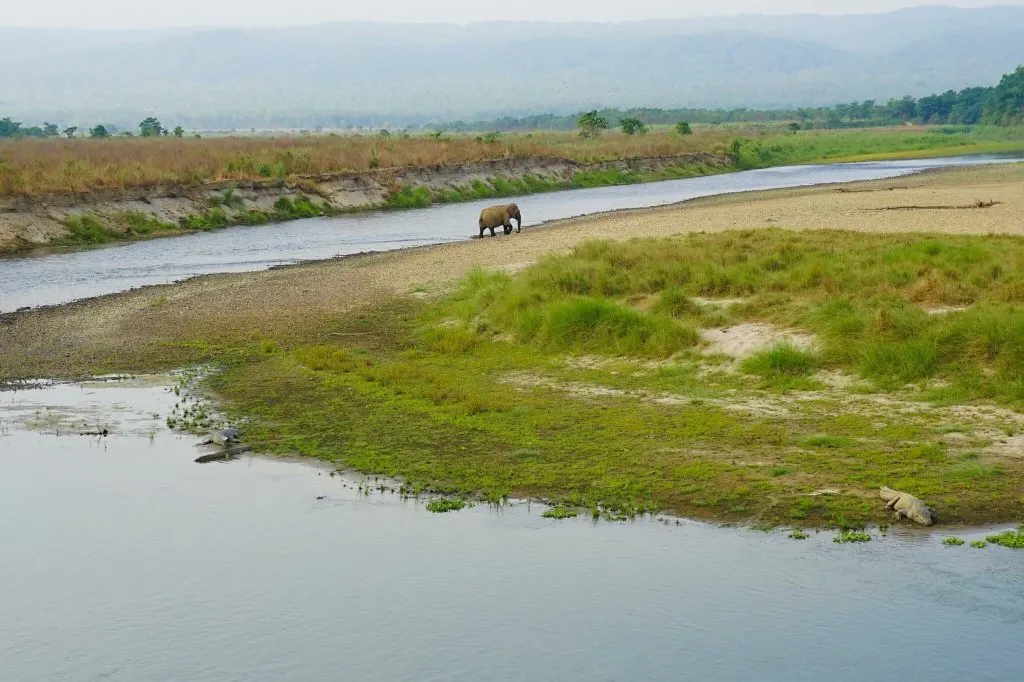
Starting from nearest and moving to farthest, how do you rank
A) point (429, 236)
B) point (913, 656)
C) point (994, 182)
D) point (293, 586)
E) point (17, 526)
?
point (913, 656)
point (293, 586)
point (17, 526)
point (429, 236)
point (994, 182)

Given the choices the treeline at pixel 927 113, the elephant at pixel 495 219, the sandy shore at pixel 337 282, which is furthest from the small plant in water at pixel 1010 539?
the treeline at pixel 927 113

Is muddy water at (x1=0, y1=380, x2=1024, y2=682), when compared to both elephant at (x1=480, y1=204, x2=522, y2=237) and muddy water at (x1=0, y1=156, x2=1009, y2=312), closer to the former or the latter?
muddy water at (x1=0, y1=156, x2=1009, y2=312)

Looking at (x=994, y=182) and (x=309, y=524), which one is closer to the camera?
(x=309, y=524)

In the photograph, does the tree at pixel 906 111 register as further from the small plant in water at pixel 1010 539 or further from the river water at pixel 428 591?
the river water at pixel 428 591

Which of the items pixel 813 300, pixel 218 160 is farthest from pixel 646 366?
pixel 218 160

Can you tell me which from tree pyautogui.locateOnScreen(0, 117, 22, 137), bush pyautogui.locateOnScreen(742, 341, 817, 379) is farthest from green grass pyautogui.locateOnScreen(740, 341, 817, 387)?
tree pyautogui.locateOnScreen(0, 117, 22, 137)

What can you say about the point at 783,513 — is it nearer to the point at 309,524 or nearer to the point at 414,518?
the point at 414,518

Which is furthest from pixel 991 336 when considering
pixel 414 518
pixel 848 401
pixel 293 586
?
pixel 293 586
